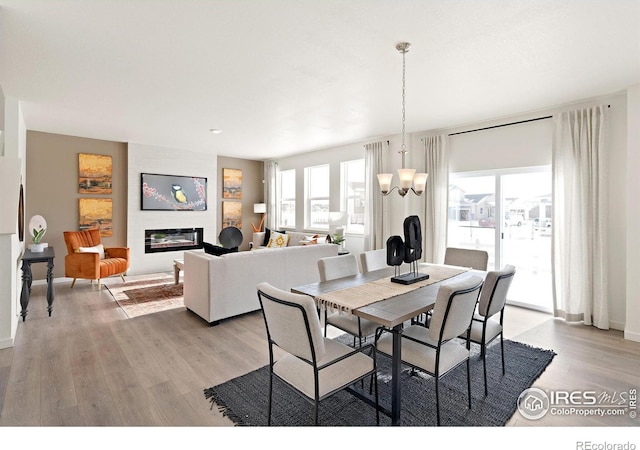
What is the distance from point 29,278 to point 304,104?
386 cm

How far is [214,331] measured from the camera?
137 inches

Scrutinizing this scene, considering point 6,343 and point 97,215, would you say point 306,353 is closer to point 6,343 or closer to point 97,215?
point 6,343

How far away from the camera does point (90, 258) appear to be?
488 cm

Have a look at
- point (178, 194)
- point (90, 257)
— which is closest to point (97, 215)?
point (90, 257)

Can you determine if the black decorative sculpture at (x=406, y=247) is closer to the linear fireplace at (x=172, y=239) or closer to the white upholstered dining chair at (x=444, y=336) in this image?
the white upholstered dining chair at (x=444, y=336)

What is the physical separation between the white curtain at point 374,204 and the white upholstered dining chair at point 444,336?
3.51 m

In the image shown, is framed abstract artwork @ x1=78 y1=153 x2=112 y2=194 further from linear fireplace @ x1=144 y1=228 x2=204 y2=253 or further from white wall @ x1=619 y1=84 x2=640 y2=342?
white wall @ x1=619 y1=84 x2=640 y2=342

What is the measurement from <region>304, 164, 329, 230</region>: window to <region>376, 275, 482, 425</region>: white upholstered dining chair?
16.0ft

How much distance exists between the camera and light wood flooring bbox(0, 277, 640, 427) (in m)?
2.07

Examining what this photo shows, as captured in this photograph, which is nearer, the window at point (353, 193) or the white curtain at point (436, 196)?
the white curtain at point (436, 196)

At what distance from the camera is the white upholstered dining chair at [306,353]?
162 centimetres

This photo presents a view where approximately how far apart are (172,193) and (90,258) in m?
2.19

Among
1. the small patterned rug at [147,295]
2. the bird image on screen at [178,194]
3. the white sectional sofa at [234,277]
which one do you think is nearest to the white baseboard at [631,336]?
the white sectional sofa at [234,277]
